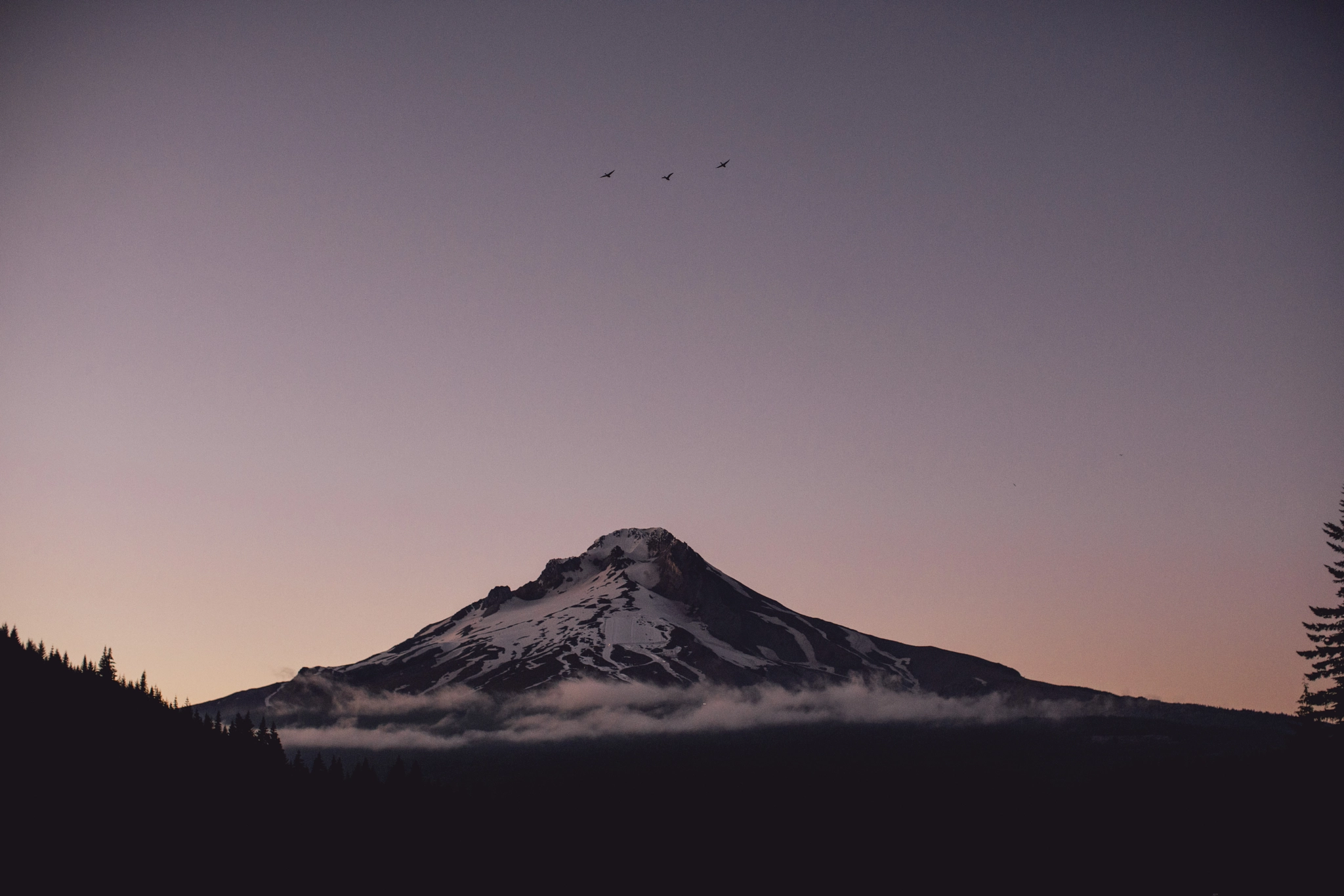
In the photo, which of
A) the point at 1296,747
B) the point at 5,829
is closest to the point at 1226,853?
the point at 1296,747

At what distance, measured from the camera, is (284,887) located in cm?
19325

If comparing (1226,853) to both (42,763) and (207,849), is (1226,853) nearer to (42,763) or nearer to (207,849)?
(207,849)

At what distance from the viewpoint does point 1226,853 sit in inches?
6831

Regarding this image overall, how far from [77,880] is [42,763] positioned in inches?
1288

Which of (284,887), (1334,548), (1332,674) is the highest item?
(1334,548)

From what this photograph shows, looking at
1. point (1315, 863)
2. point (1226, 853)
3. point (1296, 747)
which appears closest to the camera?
→ point (1296, 747)

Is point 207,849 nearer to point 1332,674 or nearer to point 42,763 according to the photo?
point 42,763

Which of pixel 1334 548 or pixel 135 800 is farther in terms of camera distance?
pixel 135 800

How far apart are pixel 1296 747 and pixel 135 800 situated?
170m

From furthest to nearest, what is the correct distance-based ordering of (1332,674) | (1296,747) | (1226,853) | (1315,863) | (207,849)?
(207,849) → (1226,853) → (1315,863) → (1296,747) → (1332,674)

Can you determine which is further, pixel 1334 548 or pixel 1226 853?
pixel 1226 853

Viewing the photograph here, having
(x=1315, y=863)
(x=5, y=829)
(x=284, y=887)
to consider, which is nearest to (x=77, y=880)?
(x=5, y=829)

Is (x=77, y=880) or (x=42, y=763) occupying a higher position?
(x=42, y=763)

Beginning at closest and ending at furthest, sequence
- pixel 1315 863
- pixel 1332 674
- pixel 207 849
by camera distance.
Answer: pixel 1332 674 < pixel 1315 863 < pixel 207 849
